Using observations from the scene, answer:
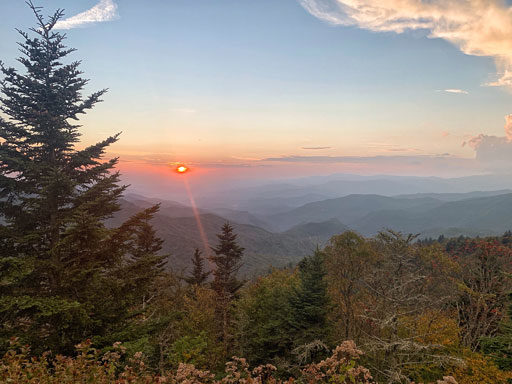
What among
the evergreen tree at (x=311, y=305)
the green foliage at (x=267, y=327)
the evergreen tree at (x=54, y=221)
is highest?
the evergreen tree at (x=54, y=221)

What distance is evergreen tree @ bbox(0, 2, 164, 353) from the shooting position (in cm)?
1005

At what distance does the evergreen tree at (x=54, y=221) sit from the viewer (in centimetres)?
1005

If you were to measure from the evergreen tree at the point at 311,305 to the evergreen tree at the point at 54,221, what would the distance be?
12.2 m

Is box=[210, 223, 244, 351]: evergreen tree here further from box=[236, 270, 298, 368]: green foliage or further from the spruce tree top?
the spruce tree top

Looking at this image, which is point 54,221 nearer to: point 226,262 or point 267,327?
point 267,327

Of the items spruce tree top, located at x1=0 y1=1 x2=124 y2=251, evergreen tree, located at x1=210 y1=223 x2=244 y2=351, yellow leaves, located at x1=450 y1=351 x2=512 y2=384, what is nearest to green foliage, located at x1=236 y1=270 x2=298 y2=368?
evergreen tree, located at x1=210 y1=223 x2=244 y2=351

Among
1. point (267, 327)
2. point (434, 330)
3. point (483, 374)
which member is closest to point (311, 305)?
point (267, 327)

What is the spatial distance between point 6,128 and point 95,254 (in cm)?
758

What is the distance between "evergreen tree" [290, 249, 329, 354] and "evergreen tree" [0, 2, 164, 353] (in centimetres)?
1224

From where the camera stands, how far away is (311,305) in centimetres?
1891

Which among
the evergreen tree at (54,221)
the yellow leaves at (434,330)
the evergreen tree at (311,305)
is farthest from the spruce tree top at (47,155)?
the yellow leaves at (434,330)

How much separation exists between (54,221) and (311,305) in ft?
54.8

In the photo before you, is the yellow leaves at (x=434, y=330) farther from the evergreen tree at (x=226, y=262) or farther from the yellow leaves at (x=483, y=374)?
the evergreen tree at (x=226, y=262)

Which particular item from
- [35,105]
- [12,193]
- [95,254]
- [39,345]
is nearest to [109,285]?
[95,254]
